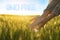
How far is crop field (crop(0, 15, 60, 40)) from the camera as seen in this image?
4.57ft

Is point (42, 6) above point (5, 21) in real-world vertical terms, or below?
above

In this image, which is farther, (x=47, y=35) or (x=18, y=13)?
(x=18, y=13)

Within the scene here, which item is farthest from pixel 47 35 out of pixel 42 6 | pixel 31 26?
pixel 42 6

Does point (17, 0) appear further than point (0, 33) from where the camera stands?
Yes

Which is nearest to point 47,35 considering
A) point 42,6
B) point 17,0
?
point 42,6

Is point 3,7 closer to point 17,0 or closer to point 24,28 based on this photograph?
point 17,0

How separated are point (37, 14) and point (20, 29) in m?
0.18

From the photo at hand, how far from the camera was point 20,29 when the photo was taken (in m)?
1.43

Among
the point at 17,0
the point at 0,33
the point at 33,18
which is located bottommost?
the point at 0,33

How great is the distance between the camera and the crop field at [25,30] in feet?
4.57

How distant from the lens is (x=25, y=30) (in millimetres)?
1429

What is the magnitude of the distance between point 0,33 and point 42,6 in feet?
1.29

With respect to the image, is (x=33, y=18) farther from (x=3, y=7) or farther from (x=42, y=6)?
(x=3, y=7)

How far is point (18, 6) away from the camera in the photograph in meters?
1.52
